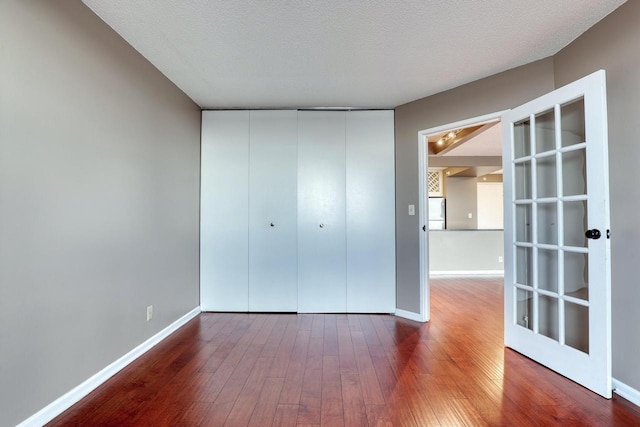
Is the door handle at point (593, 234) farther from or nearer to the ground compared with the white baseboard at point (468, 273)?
farther from the ground

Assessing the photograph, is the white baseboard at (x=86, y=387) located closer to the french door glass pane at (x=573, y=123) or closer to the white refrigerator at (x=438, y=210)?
the french door glass pane at (x=573, y=123)

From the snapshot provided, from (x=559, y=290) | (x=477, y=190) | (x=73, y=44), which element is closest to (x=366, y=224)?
(x=559, y=290)

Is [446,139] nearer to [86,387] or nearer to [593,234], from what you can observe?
[593,234]

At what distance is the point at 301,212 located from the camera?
3.57 meters

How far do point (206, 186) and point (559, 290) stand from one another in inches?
131

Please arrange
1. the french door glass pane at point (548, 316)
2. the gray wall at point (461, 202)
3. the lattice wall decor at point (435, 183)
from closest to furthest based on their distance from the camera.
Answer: the french door glass pane at point (548, 316)
the gray wall at point (461, 202)
the lattice wall decor at point (435, 183)

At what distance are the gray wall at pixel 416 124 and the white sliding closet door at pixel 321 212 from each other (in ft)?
2.05

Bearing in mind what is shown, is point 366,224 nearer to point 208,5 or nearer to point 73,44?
point 208,5

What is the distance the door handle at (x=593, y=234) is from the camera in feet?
6.09

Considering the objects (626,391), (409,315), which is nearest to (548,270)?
(626,391)

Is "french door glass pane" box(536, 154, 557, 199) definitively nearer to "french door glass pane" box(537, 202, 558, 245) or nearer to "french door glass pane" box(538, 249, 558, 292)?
"french door glass pane" box(537, 202, 558, 245)

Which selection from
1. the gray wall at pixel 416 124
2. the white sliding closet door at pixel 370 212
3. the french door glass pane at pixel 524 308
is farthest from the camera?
the white sliding closet door at pixel 370 212

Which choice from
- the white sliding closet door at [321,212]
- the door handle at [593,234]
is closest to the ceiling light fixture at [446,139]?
the white sliding closet door at [321,212]

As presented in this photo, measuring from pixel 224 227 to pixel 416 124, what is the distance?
237 cm
